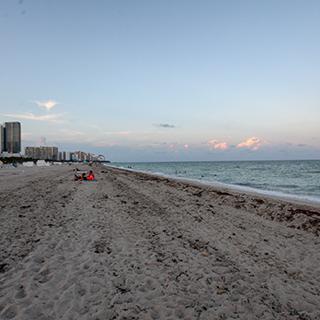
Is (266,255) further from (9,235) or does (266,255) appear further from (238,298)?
(9,235)

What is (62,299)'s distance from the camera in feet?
15.4

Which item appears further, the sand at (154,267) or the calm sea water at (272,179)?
the calm sea water at (272,179)

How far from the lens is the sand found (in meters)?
4.57

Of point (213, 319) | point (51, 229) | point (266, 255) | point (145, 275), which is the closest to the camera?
point (213, 319)

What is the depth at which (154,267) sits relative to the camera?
6.22 metres

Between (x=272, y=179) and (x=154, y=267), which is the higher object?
(x=154, y=267)

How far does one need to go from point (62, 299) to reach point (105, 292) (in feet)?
2.32

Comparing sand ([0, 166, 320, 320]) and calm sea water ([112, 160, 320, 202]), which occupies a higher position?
sand ([0, 166, 320, 320])

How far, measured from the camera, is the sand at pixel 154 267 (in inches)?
180

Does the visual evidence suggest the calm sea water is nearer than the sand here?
No

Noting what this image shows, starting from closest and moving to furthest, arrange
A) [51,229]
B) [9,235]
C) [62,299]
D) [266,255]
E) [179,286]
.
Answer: [62,299], [179,286], [266,255], [9,235], [51,229]

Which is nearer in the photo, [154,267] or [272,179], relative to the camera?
[154,267]

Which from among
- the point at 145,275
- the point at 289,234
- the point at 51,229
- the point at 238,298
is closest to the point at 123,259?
the point at 145,275

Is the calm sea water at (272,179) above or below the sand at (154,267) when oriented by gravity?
below
